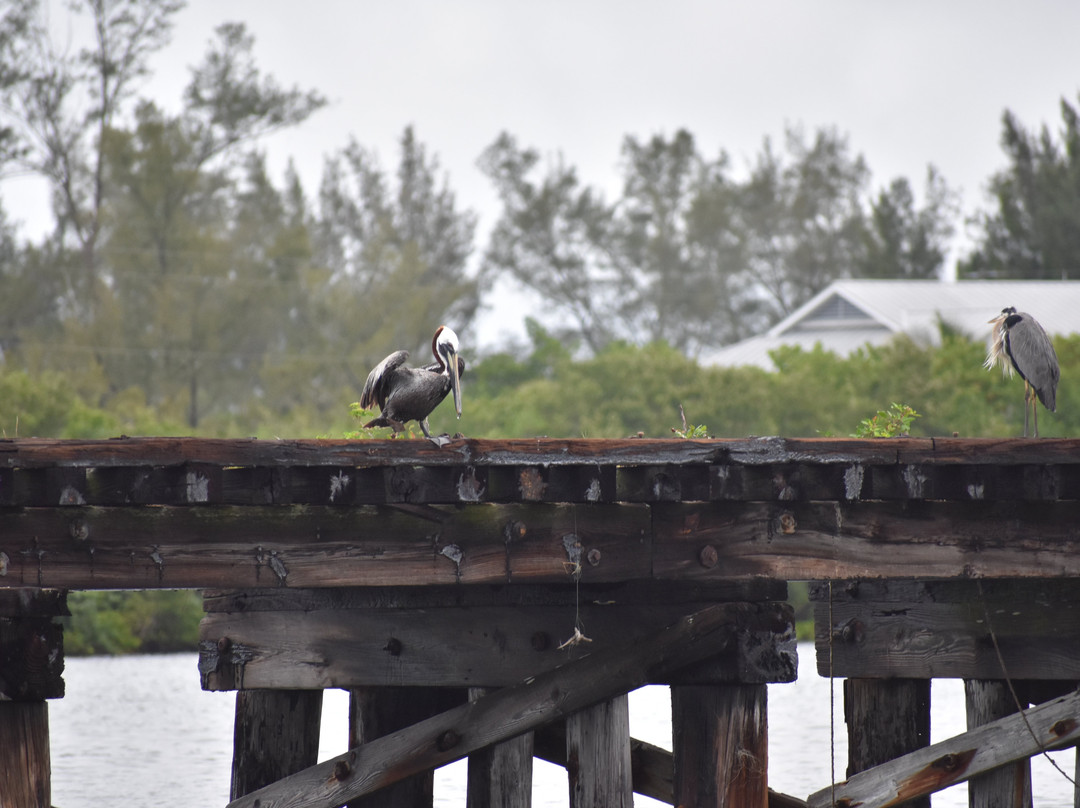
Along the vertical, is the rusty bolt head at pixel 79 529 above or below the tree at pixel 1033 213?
below

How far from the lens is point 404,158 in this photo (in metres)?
55.2

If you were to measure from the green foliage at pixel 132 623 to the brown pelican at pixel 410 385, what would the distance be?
2517 cm

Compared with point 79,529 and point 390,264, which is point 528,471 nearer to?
point 79,529

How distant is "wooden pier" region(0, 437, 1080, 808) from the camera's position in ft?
19.2

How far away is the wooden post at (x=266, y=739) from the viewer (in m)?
7.56

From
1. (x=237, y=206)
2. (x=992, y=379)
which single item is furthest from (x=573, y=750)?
(x=237, y=206)

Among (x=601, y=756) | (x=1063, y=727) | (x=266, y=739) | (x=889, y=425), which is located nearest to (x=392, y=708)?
(x=266, y=739)

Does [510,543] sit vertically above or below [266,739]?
above

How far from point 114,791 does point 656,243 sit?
139ft

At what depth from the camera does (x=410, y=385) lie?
795 centimetres

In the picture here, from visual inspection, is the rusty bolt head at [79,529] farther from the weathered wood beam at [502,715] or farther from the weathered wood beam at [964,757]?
the weathered wood beam at [964,757]

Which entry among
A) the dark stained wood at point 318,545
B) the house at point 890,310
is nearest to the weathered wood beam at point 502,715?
the dark stained wood at point 318,545

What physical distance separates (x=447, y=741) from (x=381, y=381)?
2.18 metres

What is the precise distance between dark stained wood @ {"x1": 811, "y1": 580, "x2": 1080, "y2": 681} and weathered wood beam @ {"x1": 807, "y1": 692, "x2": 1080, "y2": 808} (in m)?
0.23
